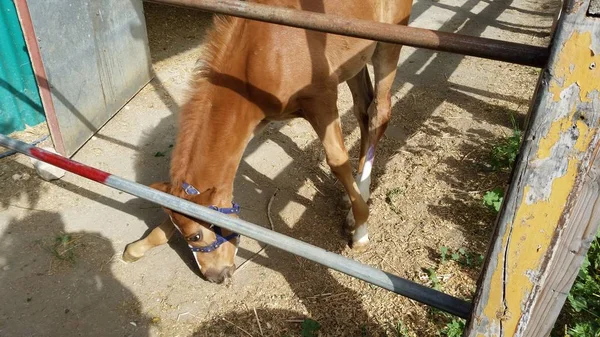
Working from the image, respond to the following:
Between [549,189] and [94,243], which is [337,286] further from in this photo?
[549,189]

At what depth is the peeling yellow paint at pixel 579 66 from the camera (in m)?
0.79

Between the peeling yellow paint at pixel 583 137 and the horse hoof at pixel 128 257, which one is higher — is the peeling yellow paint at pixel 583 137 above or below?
above

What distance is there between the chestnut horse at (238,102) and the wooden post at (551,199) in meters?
1.49

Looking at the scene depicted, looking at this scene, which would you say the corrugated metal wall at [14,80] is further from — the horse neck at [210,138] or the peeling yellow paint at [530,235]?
the peeling yellow paint at [530,235]

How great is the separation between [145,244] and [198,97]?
105 centimetres

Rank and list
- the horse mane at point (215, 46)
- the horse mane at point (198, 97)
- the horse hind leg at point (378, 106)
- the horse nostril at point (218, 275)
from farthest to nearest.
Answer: the horse hind leg at point (378, 106), the horse nostril at point (218, 275), the horse mane at point (215, 46), the horse mane at point (198, 97)

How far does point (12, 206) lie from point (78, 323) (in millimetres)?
1277

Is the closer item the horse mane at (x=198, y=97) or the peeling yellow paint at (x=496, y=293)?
the peeling yellow paint at (x=496, y=293)

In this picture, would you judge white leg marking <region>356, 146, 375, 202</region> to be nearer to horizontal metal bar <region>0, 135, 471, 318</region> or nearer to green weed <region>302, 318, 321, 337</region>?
green weed <region>302, 318, 321, 337</region>

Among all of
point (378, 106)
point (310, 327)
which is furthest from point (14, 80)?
point (310, 327)

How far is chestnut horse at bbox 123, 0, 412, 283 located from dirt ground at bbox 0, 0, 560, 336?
0.82 feet

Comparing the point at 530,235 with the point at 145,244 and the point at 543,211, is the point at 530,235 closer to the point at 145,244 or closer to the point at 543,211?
the point at 543,211

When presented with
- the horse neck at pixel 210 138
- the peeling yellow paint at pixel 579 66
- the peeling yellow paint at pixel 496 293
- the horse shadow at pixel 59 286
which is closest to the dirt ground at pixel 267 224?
the horse shadow at pixel 59 286

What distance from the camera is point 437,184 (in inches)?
135
